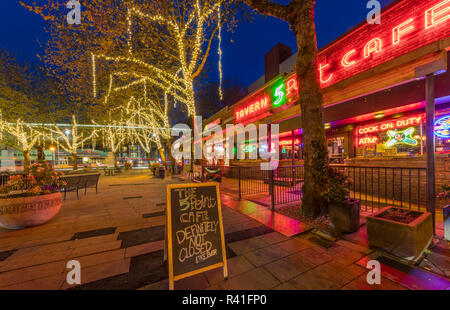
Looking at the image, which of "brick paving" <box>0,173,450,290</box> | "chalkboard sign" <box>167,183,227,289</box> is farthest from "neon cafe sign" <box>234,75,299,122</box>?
"chalkboard sign" <box>167,183,227,289</box>

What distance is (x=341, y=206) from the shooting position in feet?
11.8

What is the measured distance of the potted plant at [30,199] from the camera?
3922 millimetres

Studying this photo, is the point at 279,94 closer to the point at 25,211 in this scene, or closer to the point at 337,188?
the point at 337,188

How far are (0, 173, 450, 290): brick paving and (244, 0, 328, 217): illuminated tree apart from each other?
94 centimetres

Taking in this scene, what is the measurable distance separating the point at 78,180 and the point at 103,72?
820 cm

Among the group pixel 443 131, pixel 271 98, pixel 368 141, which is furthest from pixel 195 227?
pixel 368 141

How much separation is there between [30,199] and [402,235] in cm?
755

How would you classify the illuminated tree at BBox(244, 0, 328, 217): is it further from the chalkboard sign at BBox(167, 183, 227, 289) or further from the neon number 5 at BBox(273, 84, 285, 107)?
the neon number 5 at BBox(273, 84, 285, 107)

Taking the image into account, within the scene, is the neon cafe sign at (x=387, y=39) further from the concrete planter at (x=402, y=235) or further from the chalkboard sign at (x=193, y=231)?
the chalkboard sign at (x=193, y=231)

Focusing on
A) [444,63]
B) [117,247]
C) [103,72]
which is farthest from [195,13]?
[117,247]

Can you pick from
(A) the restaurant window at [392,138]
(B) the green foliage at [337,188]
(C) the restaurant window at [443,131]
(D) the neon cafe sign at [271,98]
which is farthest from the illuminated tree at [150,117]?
(C) the restaurant window at [443,131]

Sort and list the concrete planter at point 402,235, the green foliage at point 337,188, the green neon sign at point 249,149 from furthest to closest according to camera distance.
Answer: the green neon sign at point 249,149, the green foliage at point 337,188, the concrete planter at point 402,235

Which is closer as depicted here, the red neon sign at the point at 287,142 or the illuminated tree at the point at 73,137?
the red neon sign at the point at 287,142

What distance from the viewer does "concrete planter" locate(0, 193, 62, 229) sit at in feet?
12.8
